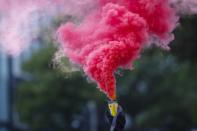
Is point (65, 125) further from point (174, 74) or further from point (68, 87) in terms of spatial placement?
point (174, 74)

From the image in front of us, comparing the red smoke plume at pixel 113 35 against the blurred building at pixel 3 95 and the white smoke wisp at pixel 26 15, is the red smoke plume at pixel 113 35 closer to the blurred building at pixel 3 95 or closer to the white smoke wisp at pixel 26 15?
the white smoke wisp at pixel 26 15

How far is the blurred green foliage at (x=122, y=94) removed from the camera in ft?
142

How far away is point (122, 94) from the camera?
4403 centimetres

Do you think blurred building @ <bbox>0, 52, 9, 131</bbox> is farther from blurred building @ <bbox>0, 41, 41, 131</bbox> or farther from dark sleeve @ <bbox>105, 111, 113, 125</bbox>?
dark sleeve @ <bbox>105, 111, 113, 125</bbox>

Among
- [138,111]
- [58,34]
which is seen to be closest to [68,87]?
[138,111]

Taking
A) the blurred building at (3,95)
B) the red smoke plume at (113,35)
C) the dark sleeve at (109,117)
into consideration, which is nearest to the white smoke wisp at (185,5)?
the red smoke plume at (113,35)

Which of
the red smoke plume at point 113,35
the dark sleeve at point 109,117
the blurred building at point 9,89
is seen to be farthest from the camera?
the blurred building at point 9,89

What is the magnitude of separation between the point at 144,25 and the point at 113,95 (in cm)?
104

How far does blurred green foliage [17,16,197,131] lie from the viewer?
43.4 metres

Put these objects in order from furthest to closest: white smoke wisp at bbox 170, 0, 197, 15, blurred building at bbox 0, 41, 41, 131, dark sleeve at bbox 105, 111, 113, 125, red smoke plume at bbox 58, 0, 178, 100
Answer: blurred building at bbox 0, 41, 41, 131 < white smoke wisp at bbox 170, 0, 197, 15 < red smoke plume at bbox 58, 0, 178, 100 < dark sleeve at bbox 105, 111, 113, 125

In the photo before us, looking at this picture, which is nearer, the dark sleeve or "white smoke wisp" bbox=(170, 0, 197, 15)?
the dark sleeve

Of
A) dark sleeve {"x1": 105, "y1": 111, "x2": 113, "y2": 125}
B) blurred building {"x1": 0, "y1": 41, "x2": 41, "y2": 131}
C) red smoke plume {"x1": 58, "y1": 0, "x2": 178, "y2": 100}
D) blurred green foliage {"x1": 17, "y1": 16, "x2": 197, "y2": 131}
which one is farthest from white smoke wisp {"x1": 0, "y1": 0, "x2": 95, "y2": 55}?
blurred building {"x1": 0, "y1": 41, "x2": 41, "y2": 131}

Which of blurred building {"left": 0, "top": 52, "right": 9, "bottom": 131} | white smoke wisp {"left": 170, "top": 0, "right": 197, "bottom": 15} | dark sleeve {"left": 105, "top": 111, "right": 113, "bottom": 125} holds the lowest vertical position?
blurred building {"left": 0, "top": 52, "right": 9, "bottom": 131}

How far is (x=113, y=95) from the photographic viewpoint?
9203 millimetres
